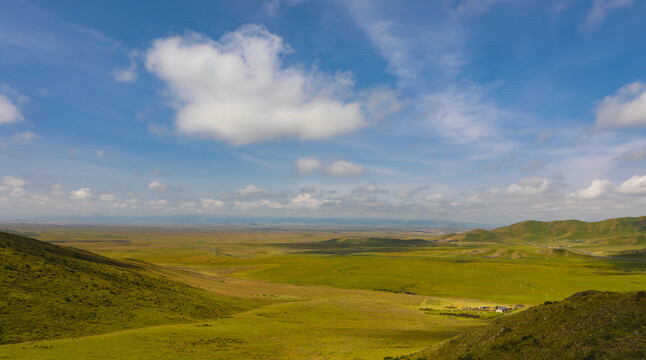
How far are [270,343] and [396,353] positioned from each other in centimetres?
1753

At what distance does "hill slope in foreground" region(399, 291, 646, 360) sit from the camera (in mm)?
22781

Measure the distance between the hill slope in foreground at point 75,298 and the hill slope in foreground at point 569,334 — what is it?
143 ft

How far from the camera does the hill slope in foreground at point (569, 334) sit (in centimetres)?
2278

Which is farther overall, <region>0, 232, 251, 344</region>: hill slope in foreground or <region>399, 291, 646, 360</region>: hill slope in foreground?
<region>0, 232, 251, 344</region>: hill slope in foreground

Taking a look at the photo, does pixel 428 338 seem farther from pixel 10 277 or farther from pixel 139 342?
pixel 10 277

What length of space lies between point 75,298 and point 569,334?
6288cm

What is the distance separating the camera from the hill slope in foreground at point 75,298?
134 feet

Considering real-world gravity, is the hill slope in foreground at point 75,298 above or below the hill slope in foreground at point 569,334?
below

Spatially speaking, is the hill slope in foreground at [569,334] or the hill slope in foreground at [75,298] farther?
the hill slope in foreground at [75,298]

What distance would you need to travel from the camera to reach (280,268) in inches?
6673

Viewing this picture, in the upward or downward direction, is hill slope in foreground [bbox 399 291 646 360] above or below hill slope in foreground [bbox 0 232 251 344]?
above

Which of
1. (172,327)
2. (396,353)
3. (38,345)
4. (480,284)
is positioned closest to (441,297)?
(480,284)

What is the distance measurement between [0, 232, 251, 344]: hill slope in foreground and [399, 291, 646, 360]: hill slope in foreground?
43.5 metres

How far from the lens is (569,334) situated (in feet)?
83.6
